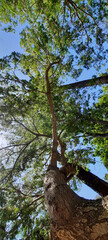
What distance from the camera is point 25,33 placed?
6234 mm

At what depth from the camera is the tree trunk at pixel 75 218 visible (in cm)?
157

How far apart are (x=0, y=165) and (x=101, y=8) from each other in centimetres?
957

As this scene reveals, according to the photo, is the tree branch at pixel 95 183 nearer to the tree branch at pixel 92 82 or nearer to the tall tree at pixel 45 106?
the tall tree at pixel 45 106

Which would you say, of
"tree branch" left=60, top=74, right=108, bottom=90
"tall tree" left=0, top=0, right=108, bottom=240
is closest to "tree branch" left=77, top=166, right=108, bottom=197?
"tall tree" left=0, top=0, right=108, bottom=240

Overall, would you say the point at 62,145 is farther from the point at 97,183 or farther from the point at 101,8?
the point at 101,8

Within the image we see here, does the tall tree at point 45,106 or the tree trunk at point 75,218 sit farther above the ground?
the tall tree at point 45,106

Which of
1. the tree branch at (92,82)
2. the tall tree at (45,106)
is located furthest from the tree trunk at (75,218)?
the tree branch at (92,82)

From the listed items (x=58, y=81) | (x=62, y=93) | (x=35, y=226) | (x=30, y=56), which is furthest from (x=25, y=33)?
(x=35, y=226)

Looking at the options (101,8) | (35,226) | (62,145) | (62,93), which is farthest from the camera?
(62,93)

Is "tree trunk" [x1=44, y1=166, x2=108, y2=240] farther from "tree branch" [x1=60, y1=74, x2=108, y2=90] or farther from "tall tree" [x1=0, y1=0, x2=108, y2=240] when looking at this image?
"tree branch" [x1=60, y1=74, x2=108, y2=90]

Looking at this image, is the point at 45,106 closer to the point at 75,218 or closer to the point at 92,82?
the point at 92,82

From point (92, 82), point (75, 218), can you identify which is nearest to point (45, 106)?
point (92, 82)

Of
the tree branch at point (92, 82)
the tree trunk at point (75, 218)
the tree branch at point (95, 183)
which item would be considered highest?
the tree branch at point (92, 82)

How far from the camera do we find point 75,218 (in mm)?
1779
